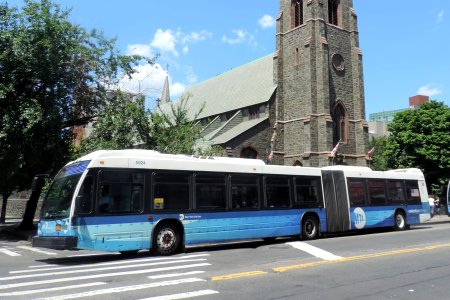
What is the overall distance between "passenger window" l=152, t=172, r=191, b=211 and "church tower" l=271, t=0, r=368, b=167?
2610 cm

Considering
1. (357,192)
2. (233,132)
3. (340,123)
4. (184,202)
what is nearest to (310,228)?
(357,192)

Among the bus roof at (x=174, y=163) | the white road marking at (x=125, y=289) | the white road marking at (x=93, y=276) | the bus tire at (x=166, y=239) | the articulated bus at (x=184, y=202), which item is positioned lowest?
the white road marking at (x=125, y=289)

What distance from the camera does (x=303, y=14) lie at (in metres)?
41.0

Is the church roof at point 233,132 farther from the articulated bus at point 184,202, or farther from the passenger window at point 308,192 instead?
the passenger window at point 308,192

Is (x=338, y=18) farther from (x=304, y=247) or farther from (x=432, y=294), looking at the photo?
(x=432, y=294)

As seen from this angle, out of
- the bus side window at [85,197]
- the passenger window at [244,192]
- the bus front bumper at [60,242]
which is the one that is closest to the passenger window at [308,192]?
the passenger window at [244,192]

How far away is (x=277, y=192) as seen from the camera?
15102 millimetres

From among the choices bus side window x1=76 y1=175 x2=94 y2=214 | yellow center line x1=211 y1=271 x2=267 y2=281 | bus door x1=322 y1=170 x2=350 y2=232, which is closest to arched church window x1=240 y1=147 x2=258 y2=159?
bus door x1=322 y1=170 x2=350 y2=232

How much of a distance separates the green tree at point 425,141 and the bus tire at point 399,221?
20.1m

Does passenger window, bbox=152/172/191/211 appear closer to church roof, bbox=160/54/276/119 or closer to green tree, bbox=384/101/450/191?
church roof, bbox=160/54/276/119

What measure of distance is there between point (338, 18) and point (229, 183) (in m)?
33.1

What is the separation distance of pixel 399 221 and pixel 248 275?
13871 millimetres

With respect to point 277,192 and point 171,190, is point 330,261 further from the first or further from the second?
point 277,192

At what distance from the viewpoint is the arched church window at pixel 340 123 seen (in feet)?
132
